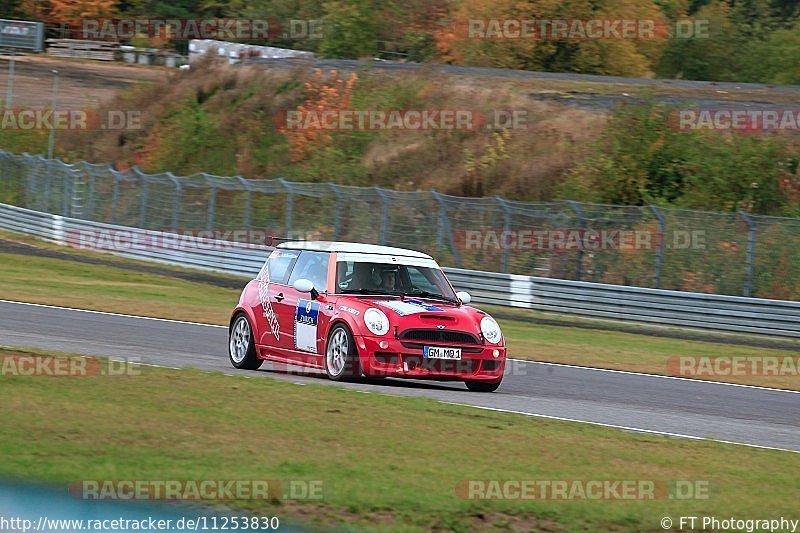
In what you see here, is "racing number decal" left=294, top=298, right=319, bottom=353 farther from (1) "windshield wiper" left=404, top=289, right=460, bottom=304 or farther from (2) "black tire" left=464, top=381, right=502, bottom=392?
(2) "black tire" left=464, top=381, right=502, bottom=392

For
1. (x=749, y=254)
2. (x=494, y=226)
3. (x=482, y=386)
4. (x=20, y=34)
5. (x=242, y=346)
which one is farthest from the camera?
(x=20, y=34)

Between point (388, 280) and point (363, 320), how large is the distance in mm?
1116

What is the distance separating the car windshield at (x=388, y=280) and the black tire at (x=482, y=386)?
0.96m

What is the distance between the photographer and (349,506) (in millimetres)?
6660

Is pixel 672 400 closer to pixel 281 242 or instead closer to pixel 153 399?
pixel 281 242

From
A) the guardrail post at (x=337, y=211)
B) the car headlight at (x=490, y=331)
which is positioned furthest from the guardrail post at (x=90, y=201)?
the car headlight at (x=490, y=331)

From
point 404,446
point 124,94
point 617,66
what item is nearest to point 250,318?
point 404,446

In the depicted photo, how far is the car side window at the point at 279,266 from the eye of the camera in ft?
45.6

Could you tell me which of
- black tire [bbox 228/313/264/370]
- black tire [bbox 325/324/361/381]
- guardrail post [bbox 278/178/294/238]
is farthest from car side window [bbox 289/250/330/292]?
guardrail post [bbox 278/178/294/238]

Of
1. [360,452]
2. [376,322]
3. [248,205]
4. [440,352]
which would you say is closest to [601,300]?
[248,205]

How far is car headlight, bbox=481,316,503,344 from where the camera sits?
41.8 ft

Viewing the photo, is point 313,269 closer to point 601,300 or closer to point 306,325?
point 306,325

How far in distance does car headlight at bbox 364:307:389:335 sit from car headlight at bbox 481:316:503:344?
113cm

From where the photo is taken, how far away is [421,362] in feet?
40.7
